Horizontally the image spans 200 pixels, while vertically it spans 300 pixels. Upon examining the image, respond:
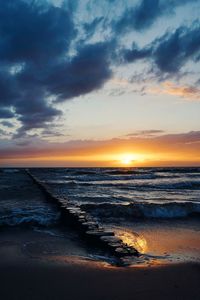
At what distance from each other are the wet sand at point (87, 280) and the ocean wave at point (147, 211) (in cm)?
592

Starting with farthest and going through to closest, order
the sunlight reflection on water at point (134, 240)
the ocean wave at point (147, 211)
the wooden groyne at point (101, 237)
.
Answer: the ocean wave at point (147, 211)
the sunlight reflection on water at point (134, 240)
the wooden groyne at point (101, 237)

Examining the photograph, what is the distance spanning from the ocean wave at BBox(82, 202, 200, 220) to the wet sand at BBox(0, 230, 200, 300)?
5.92 metres

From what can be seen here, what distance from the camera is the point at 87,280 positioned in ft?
15.1

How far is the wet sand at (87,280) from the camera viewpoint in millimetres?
4074

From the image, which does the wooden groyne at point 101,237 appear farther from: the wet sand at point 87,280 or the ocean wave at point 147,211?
the ocean wave at point 147,211

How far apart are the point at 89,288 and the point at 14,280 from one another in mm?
1124

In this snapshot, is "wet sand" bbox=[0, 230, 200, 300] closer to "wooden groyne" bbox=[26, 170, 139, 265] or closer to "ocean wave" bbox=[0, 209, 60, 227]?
"wooden groyne" bbox=[26, 170, 139, 265]

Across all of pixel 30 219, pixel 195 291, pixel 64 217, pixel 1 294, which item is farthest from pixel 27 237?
pixel 195 291

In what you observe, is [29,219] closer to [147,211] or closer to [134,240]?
[134,240]

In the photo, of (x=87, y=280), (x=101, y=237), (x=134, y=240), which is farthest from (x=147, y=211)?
(x=87, y=280)

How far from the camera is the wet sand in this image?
13.4ft

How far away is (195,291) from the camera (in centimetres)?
422

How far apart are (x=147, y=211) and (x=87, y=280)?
7.65m

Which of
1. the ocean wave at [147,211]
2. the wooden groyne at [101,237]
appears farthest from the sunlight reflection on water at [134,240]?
the ocean wave at [147,211]
